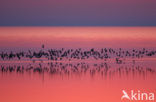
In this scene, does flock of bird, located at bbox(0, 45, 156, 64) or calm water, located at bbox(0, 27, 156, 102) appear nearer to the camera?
calm water, located at bbox(0, 27, 156, 102)

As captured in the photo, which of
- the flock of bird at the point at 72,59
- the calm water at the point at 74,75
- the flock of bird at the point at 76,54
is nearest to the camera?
the calm water at the point at 74,75

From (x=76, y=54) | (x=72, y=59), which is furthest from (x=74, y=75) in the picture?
(x=76, y=54)

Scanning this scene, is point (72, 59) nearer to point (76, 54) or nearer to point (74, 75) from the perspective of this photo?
point (76, 54)

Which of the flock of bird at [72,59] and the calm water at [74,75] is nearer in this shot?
the calm water at [74,75]

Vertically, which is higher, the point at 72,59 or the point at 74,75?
the point at 72,59

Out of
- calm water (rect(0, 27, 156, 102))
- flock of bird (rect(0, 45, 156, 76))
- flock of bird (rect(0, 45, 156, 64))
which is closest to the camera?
calm water (rect(0, 27, 156, 102))

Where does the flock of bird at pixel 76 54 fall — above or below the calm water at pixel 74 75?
above

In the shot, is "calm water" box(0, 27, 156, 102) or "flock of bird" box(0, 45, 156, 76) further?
"flock of bird" box(0, 45, 156, 76)

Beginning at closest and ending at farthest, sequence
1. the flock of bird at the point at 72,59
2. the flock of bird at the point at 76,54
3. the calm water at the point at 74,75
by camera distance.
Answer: the calm water at the point at 74,75
the flock of bird at the point at 72,59
the flock of bird at the point at 76,54

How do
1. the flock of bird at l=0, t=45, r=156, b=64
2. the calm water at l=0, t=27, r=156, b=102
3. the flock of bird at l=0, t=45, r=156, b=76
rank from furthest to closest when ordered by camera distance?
the flock of bird at l=0, t=45, r=156, b=64, the flock of bird at l=0, t=45, r=156, b=76, the calm water at l=0, t=27, r=156, b=102

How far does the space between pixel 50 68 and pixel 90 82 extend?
0.85 m

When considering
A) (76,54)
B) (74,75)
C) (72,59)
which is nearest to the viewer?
(74,75)

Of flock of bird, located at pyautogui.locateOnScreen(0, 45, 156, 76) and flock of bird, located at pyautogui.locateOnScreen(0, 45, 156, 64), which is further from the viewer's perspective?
flock of bird, located at pyautogui.locateOnScreen(0, 45, 156, 64)

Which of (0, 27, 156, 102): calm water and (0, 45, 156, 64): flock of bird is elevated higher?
(0, 45, 156, 64): flock of bird
